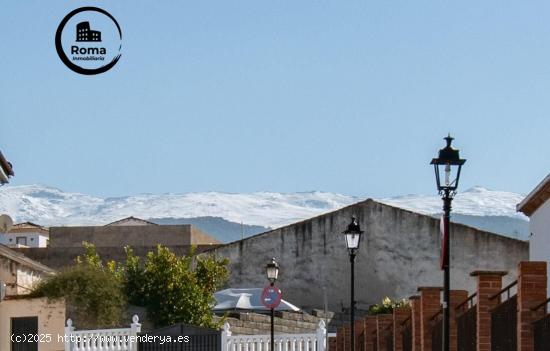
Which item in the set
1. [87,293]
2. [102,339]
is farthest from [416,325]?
[87,293]

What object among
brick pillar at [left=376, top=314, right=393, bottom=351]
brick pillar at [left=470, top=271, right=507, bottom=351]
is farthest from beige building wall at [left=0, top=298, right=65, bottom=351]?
brick pillar at [left=470, top=271, right=507, bottom=351]

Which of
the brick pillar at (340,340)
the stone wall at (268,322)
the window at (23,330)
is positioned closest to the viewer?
the window at (23,330)

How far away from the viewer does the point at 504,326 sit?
23.9 m

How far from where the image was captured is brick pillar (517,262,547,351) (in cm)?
2211

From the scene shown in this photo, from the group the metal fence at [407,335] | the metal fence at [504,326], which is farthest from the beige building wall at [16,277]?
the metal fence at [504,326]

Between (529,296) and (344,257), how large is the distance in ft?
111

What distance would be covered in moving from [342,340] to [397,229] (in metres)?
15.1

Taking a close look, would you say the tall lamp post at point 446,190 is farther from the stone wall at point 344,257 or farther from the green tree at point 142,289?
the stone wall at point 344,257

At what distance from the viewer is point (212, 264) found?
48.6 meters

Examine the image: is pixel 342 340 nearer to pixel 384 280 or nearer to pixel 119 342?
pixel 119 342

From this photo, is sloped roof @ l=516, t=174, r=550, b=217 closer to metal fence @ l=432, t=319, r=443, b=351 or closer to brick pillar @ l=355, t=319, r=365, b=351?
metal fence @ l=432, t=319, r=443, b=351

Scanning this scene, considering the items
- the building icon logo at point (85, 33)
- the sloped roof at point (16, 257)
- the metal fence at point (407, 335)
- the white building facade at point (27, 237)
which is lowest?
the metal fence at point (407, 335)

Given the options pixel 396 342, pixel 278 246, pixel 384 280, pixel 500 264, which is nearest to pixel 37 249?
pixel 278 246

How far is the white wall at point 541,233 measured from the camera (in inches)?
1236
